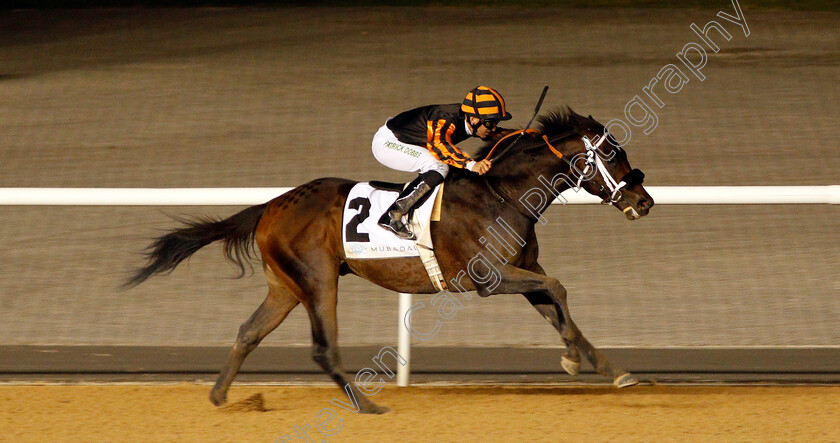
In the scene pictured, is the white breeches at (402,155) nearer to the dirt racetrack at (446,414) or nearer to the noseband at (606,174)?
the noseband at (606,174)

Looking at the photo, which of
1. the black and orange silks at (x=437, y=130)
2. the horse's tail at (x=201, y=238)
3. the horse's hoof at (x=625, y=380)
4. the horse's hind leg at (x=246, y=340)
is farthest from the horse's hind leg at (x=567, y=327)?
the horse's tail at (x=201, y=238)

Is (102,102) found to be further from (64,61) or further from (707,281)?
(707,281)

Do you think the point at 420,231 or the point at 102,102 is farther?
the point at 102,102

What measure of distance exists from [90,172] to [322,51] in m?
4.63

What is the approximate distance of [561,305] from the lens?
4.46 meters

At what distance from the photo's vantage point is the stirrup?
4.55 meters

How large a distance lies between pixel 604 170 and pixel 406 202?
837 mm

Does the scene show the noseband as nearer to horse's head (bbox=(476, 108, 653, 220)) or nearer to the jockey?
horse's head (bbox=(476, 108, 653, 220))

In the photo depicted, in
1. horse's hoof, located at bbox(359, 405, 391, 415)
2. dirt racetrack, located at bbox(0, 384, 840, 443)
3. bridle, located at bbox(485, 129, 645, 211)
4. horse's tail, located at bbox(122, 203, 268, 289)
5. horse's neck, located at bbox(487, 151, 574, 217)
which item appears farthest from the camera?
horse's tail, located at bbox(122, 203, 268, 289)

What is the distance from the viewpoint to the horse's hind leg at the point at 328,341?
182 inches

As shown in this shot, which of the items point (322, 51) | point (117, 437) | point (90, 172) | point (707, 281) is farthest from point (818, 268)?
point (322, 51)

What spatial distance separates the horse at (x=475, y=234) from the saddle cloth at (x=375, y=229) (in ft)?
0.14

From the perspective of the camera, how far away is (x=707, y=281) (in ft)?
24.2

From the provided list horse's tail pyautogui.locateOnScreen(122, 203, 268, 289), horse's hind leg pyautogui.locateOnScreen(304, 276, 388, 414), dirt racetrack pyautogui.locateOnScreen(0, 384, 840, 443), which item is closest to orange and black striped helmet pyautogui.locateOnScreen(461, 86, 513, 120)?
horse's hind leg pyautogui.locateOnScreen(304, 276, 388, 414)
